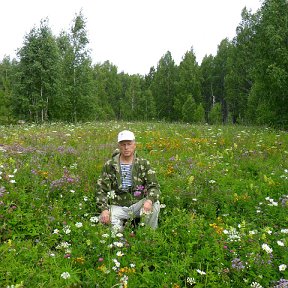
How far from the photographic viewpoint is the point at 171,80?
46.9 metres

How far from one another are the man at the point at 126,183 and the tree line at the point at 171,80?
14.7 m

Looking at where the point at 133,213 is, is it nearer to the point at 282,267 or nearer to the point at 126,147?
the point at 126,147

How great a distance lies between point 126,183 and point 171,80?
43038 millimetres

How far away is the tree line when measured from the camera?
1889 centimetres

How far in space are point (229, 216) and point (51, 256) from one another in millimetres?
3279

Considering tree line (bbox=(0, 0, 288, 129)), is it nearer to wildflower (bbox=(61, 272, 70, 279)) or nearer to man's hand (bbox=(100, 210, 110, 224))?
man's hand (bbox=(100, 210, 110, 224))

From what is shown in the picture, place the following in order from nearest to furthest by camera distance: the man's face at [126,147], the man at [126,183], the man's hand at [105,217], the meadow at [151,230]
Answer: the meadow at [151,230], the man's hand at [105,217], the man at [126,183], the man's face at [126,147]

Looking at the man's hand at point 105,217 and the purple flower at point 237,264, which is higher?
the man's hand at point 105,217

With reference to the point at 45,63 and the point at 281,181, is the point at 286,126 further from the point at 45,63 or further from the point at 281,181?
the point at 45,63

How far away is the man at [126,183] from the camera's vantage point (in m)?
5.20

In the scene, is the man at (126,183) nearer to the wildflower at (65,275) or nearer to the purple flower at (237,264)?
the purple flower at (237,264)

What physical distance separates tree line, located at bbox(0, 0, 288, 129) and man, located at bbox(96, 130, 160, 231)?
14661 millimetres

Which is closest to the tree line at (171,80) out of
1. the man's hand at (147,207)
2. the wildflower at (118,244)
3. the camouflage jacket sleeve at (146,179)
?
the camouflage jacket sleeve at (146,179)

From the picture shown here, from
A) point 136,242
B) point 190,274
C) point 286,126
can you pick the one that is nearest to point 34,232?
point 136,242
